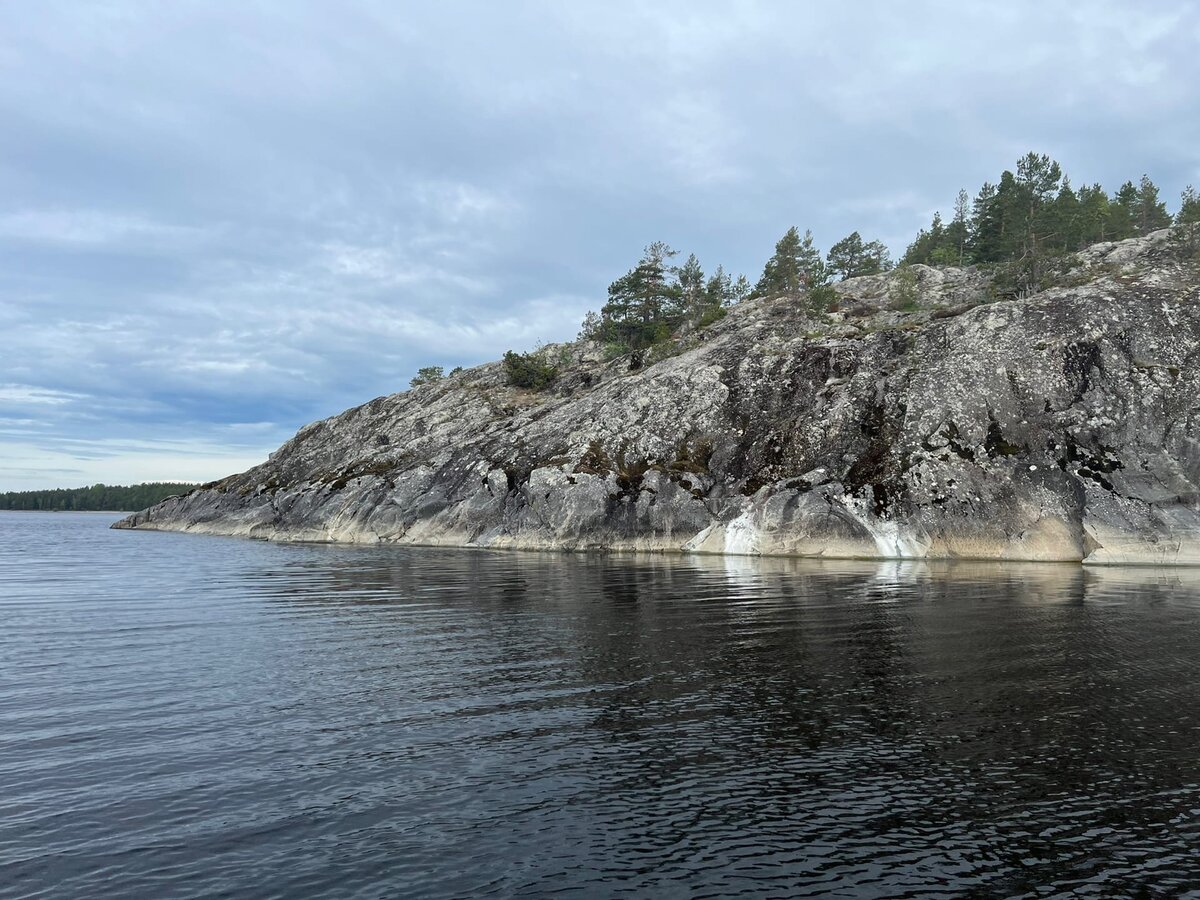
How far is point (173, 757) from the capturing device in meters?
12.0

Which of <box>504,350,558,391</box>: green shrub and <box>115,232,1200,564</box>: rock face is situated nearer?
<box>115,232,1200,564</box>: rock face

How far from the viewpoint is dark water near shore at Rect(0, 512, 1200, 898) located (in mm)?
8406

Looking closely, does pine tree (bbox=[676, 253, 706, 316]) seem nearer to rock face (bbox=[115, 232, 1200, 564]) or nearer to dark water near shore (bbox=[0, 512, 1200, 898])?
rock face (bbox=[115, 232, 1200, 564])

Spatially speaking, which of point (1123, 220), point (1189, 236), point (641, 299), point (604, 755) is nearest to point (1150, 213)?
point (1123, 220)

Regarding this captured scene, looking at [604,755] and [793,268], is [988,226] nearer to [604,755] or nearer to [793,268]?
[793,268]

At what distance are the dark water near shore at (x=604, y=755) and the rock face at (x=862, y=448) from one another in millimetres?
27679

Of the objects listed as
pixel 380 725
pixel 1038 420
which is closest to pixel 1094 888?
pixel 380 725

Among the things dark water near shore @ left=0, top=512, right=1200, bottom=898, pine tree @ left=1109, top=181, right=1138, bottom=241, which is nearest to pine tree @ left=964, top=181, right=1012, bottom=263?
pine tree @ left=1109, top=181, right=1138, bottom=241

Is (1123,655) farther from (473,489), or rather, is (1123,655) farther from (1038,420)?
(473,489)

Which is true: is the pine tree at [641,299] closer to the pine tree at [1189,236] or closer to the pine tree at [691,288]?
the pine tree at [691,288]

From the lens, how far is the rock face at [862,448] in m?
51.2

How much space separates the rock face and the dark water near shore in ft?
90.8

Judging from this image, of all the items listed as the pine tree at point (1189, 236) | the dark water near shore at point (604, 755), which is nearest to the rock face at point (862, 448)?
the pine tree at point (1189, 236)

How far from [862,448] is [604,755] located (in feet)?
177
